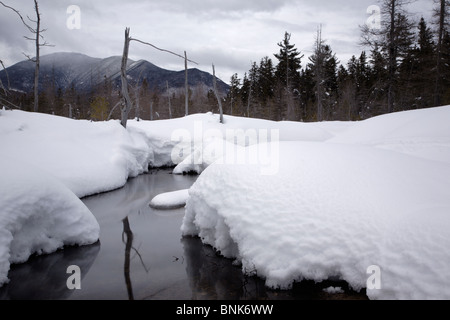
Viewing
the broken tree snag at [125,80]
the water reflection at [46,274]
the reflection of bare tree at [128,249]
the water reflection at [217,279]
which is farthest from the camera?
the broken tree snag at [125,80]

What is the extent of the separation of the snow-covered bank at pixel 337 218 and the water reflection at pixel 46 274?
2206 millimetres

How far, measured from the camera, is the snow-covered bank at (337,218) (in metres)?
2.73

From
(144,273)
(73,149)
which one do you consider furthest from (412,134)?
(73,149)

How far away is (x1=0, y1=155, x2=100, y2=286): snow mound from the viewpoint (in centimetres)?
405

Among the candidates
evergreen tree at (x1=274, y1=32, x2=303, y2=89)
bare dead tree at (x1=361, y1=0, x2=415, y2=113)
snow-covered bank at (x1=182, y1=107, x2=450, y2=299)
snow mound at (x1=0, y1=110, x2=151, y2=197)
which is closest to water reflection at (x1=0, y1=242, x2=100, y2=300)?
snow-covered bank at (x1=182, y1=107, x2=450, y2=299)

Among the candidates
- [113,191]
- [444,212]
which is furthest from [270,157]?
[113,191]

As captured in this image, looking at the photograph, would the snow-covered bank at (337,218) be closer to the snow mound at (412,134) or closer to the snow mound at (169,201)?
the snow mound at (412,134)

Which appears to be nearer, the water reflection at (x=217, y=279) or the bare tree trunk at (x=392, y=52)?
the water reflection at (x=217, y=279)

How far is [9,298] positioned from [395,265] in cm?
481

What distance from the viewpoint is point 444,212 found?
9.72ft

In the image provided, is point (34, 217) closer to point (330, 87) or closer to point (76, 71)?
point (330, 87)

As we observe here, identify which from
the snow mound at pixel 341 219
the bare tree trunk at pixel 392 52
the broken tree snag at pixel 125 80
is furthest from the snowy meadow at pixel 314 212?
the bare tree trunk at pixel 392 52

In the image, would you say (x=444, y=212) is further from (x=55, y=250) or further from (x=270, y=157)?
(x=55, y=250)

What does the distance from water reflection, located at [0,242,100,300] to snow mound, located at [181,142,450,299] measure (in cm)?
237
